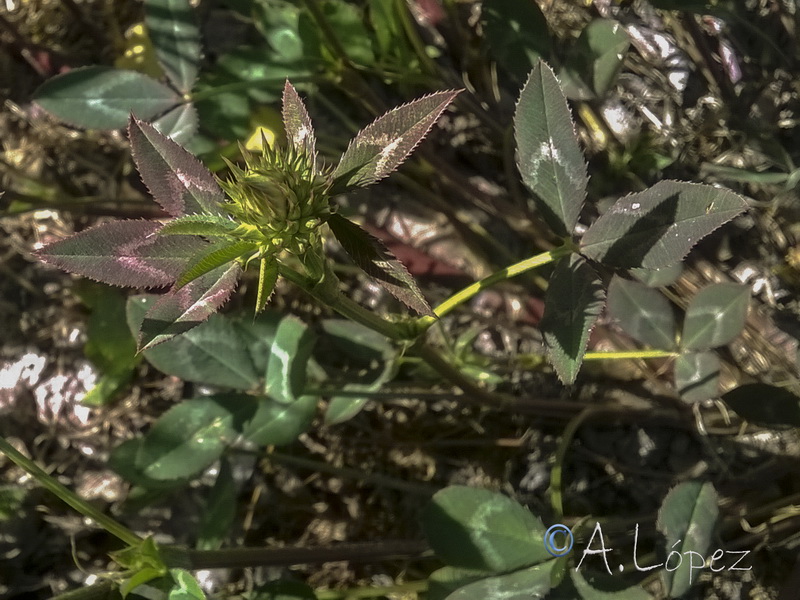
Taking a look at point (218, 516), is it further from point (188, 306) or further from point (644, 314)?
point (644, 314)

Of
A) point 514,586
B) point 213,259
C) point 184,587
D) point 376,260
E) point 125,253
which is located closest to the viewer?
point 213,259

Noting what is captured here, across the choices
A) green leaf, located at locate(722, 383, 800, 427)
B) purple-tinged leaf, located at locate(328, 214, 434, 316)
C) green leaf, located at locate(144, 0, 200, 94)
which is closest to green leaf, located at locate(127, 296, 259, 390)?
green leaf, located at locate(144, 0, 200, 94)

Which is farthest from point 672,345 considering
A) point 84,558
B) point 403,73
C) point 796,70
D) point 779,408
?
point 84,558

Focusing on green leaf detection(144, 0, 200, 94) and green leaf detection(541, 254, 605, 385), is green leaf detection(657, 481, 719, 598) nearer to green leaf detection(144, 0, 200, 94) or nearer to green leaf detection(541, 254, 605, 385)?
green leaf detection(541, 254, 605, 385)

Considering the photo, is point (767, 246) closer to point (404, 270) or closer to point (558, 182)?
point (558, 182)

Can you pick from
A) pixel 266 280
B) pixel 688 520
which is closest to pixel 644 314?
pixel 688 520

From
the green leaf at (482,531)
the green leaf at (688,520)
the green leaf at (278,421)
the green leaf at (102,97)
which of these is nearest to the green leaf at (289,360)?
the green leaf at (278,421)

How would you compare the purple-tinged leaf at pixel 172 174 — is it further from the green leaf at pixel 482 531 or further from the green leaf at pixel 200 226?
the green leaf at pixel 482 531
